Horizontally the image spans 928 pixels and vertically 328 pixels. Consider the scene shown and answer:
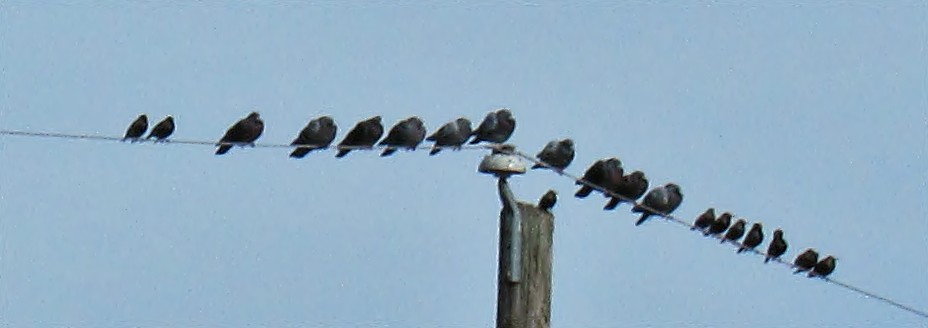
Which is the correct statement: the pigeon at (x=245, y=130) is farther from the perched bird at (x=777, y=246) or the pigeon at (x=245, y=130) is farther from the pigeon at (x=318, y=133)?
the perched bird at (x=777, y=246)

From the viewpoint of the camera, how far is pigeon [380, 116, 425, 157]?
1772cm

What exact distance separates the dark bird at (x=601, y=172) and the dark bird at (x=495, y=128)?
6.07 ft

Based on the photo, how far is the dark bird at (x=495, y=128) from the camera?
1980 centimetres

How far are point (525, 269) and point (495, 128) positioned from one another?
7067mm

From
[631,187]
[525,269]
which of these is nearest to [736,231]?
[631,187]

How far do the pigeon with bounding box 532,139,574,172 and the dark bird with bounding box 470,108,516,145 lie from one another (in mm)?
421

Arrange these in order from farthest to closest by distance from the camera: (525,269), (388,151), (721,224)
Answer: (721,224), (388,151), (525,269)

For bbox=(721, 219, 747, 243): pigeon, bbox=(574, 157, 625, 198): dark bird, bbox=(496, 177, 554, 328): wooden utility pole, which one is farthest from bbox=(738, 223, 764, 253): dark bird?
bbox=(496, 177, 554, 328): wooden utility pole

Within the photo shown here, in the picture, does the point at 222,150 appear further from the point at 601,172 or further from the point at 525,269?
the point at 525,269

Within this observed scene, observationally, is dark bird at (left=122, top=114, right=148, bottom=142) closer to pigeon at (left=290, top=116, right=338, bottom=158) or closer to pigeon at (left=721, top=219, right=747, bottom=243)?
pigeon at (left=290, top=116, right=338, bottom=158)

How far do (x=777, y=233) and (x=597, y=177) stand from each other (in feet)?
14.0

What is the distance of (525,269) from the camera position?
42.4 ft

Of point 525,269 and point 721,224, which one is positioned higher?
point 721,224

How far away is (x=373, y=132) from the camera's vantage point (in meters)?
19.5
